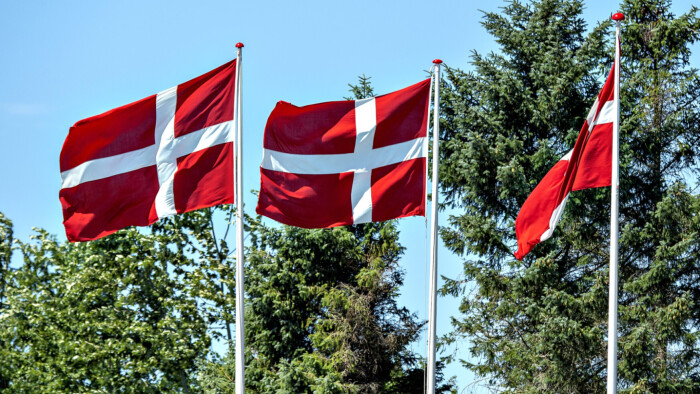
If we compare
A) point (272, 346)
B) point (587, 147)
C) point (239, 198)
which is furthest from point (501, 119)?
point (239, 198)

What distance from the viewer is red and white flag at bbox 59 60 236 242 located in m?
14.1

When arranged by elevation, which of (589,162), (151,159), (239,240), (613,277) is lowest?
(613,277)

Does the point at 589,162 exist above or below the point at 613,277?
above

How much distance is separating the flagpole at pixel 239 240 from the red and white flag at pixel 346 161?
17.2 inches

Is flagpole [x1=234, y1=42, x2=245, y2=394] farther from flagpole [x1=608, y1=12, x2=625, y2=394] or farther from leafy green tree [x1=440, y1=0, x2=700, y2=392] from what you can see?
leafy green tree [x1=440, y1=0, x2=700, y2=392]

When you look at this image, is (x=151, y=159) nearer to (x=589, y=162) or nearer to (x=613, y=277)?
(x=589, y=162)

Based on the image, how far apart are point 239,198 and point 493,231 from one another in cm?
1145

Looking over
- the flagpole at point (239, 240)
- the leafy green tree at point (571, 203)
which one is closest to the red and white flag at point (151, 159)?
the flagpole at point (239, 240)

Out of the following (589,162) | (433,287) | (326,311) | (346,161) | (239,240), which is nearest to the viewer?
(433,287)

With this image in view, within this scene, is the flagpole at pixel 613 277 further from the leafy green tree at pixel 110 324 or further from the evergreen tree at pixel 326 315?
the leafy green tree at pixel 110 324

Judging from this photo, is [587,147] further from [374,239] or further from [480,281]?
[374,239]

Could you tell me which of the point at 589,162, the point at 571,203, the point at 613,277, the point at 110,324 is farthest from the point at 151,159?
the point at 110,324

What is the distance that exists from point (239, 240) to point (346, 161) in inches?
72.1

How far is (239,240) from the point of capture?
13805 mm
